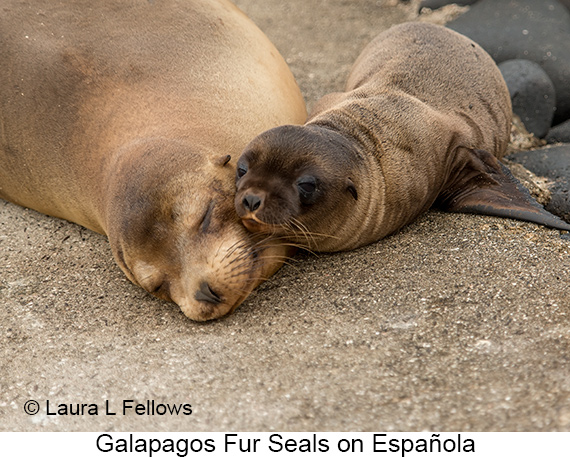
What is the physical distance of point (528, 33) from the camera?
6281 millimetres

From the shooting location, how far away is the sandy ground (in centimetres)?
266

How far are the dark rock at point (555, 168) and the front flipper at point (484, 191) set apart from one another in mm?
439

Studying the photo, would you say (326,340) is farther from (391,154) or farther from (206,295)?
(391,154)

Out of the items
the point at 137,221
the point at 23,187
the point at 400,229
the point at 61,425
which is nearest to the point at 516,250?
the point at 400,229

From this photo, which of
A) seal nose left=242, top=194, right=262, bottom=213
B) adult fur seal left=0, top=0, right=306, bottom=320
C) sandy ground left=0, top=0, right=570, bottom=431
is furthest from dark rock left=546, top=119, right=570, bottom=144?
seal nose left=242, top=194, right=262, bottom=213

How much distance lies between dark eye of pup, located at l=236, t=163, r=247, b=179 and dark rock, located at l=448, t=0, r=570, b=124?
3.49m

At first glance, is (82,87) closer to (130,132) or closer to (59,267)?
(130,132)

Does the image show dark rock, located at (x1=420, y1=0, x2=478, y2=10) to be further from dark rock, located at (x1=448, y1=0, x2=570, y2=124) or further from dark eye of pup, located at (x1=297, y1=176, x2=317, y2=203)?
dark eye of pup, located at (x1=297, y1=176, x2=317, y2=203)

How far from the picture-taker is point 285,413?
267cm

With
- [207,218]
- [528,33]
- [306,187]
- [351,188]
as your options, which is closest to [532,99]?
[528,33]

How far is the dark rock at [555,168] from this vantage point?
177 inches

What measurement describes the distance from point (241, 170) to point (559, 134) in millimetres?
3289

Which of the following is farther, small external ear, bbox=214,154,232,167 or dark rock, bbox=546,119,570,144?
dark rock, bbox=546,119,570,144

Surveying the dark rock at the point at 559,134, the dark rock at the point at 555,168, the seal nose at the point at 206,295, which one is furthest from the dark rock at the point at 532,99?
Result: the seal nose at the point at 206,295
